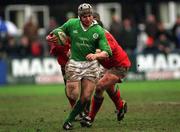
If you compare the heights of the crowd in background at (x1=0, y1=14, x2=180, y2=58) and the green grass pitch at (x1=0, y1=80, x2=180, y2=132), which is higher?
the crowd in background at (x1=0, y1=14, x2=180, y2=58)

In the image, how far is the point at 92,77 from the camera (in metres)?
15.8

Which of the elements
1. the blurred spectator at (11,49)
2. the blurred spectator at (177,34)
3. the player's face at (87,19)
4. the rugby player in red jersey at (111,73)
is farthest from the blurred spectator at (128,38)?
the player's face at (87,19)

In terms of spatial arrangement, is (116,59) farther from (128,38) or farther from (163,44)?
(128,38)

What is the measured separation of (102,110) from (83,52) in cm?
491

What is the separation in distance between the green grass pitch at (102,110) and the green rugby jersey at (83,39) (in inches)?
58.8

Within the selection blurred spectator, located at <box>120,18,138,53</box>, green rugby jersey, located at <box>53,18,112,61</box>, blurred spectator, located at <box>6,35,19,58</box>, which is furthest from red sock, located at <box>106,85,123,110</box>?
blurred spectator, located at <box>6,35,19,58</box>

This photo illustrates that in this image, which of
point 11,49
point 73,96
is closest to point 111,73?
point 73,96

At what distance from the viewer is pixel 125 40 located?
1353 inches

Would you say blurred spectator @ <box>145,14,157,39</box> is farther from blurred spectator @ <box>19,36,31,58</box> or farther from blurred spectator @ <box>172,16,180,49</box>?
blurred spectator @ <box>19,36,31,58</box>

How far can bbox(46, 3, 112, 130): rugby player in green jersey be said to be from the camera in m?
15.6

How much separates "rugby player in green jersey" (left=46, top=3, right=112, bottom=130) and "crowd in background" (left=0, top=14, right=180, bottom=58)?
17.8m

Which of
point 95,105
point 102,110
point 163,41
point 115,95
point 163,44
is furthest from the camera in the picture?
point 163,41

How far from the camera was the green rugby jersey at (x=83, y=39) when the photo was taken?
51.3ft

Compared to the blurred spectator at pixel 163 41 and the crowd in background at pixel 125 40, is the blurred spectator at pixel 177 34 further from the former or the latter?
the blurred spectator at pixel 163 41
